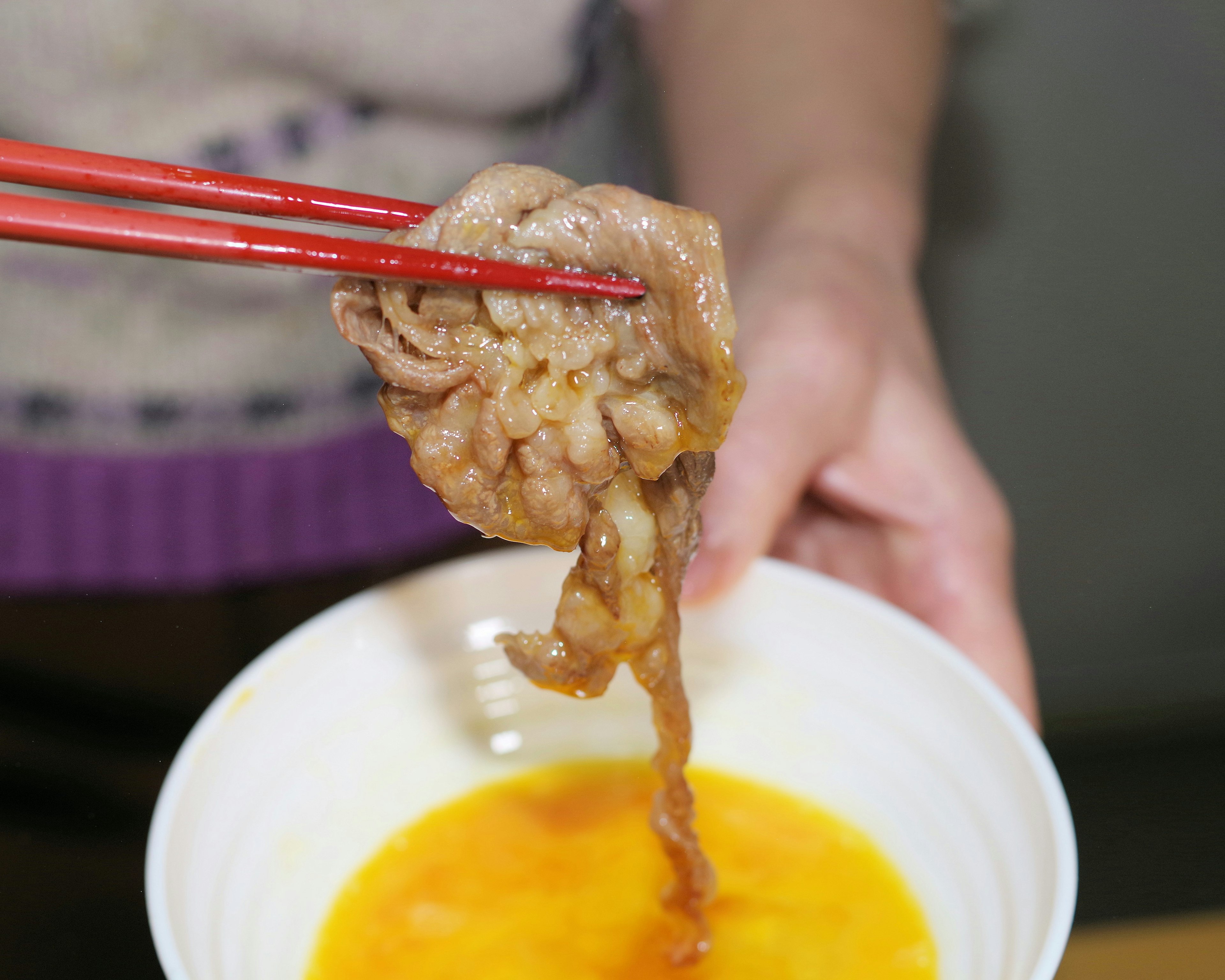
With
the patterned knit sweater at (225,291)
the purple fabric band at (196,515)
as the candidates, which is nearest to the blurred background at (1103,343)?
the patterned knit sweater at (225,291)

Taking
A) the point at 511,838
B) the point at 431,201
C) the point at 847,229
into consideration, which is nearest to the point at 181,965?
the point at 511,838

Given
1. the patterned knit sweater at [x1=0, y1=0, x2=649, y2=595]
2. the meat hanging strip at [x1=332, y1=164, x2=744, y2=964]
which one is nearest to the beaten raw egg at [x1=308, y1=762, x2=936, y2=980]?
the meat hanging strip at [x1=332, y1=164, x2=744, y2=964]

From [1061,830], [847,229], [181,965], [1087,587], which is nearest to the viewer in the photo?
[181,965]

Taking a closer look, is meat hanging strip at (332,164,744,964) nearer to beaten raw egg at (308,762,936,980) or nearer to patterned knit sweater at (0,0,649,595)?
beaten raw egg at (308,762,936,980)

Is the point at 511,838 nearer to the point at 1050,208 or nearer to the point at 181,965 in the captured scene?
the point at 181,965

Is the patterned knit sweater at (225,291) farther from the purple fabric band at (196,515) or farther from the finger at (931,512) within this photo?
the finger at (931,512)

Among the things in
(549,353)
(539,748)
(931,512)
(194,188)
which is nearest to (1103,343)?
(931,512)

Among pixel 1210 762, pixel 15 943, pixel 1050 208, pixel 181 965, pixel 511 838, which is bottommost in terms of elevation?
pixel 1210 762
